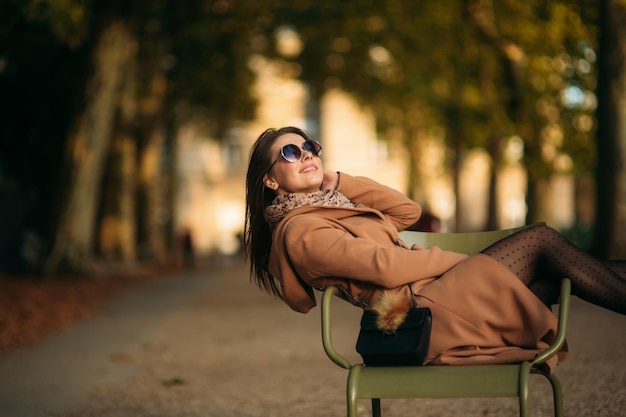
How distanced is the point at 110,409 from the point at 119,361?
9.82ft

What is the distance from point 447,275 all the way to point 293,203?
0.81 m

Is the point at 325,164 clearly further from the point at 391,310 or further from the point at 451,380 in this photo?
the point at 451,380

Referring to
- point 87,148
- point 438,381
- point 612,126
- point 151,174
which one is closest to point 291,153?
point 438,381

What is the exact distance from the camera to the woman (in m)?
4.25

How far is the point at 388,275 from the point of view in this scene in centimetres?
430

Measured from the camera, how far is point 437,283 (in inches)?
172

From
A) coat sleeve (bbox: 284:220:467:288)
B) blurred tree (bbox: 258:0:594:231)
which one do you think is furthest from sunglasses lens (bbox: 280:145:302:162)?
blurred tree (bbox: 258:0:594:231)

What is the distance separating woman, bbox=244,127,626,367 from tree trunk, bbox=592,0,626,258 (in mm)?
12062

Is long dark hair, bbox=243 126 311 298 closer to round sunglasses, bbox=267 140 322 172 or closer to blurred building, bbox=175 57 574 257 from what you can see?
round sunglasses, bbox=267 140 322 172

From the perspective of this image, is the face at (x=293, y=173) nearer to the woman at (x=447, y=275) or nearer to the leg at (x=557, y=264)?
the woman at (x=447, y=275)

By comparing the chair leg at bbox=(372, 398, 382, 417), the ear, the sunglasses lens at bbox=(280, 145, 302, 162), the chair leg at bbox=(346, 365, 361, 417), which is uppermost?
the sunglasses lens at bbox=(280, 145, 302, 162)

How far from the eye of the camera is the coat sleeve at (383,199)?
205 inches

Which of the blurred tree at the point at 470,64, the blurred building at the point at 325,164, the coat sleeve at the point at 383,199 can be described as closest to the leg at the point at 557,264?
the coat sleeve at the point at 383,199

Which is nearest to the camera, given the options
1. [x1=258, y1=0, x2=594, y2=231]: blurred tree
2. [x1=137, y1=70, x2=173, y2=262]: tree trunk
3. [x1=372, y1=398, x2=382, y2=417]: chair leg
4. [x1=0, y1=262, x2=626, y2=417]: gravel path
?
[x1=372, y1=398, x2=382, y2=417]: chair leg
